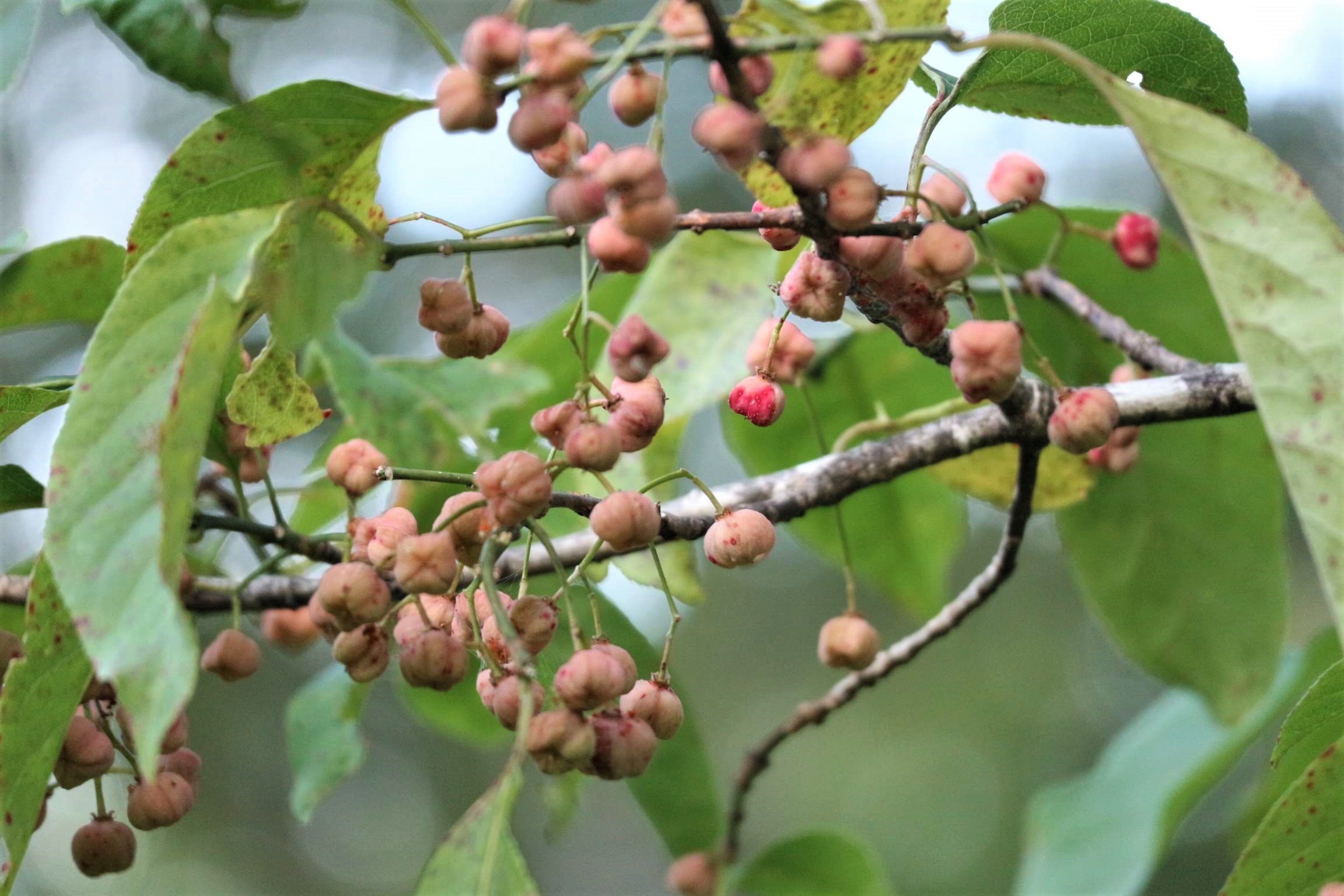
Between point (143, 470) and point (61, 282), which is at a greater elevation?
point (143, 470)

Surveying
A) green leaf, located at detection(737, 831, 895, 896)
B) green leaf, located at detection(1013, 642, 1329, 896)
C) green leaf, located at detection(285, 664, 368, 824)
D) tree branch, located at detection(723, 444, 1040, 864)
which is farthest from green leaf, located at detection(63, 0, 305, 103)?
green leaf, located at detection(1013, 642, 1329, 896)

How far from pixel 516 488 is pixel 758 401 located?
0.29 meters

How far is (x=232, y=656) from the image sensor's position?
1.17 m

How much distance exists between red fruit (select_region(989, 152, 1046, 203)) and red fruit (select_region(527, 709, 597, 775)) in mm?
803

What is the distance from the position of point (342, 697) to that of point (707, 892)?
58 centimetres

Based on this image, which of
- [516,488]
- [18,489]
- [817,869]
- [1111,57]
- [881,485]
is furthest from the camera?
[817,869]

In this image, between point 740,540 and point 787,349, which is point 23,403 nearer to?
point 740,540

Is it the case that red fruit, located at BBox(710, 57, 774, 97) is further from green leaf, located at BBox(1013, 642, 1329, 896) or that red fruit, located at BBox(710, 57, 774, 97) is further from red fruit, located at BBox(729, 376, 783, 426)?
green leaf, located at BBox(1013, 642, 1329, 896)

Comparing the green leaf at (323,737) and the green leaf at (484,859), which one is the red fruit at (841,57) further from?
the green leaf at (323,737)

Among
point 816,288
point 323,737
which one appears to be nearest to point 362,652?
point 816,288

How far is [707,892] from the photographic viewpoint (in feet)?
5.25

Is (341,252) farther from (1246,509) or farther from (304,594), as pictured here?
(1246,509)

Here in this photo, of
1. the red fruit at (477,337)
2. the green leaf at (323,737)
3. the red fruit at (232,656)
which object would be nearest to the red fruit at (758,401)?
the red fruit at (477,337)

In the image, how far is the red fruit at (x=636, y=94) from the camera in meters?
0.68
